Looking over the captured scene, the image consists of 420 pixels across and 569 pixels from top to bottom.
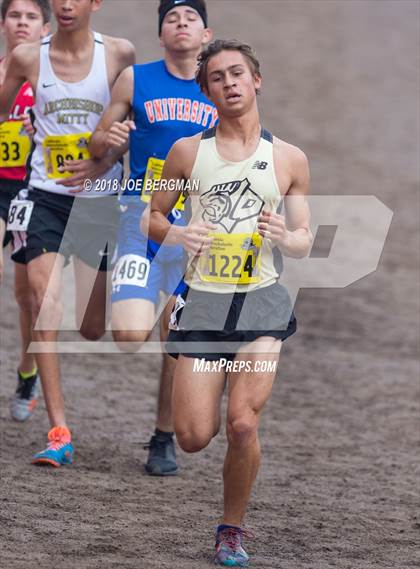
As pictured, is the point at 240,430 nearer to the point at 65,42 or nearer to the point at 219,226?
the point at 219,226

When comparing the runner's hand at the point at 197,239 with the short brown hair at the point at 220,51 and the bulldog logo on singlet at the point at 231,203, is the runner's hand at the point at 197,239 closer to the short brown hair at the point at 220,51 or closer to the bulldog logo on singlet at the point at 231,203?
the bulldog logo on singlet at the point at 231,203

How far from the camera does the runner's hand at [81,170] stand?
7.86m

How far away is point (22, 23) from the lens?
341 inches

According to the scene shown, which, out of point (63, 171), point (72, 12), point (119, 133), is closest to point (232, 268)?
point (119, 133)

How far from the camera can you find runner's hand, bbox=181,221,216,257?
5.93 m

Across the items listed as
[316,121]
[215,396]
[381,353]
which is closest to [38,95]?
[215,396]

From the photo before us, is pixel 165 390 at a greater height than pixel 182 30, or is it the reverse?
pixel 182 30

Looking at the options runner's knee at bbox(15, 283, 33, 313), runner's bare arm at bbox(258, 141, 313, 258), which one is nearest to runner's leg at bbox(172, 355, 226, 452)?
runner's bare arm at bbox(258, 141, 313, 258)

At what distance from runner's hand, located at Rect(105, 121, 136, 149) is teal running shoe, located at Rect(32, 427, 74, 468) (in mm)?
1755

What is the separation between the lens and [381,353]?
39.9 ft

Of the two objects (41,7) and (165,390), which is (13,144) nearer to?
(41,7)
